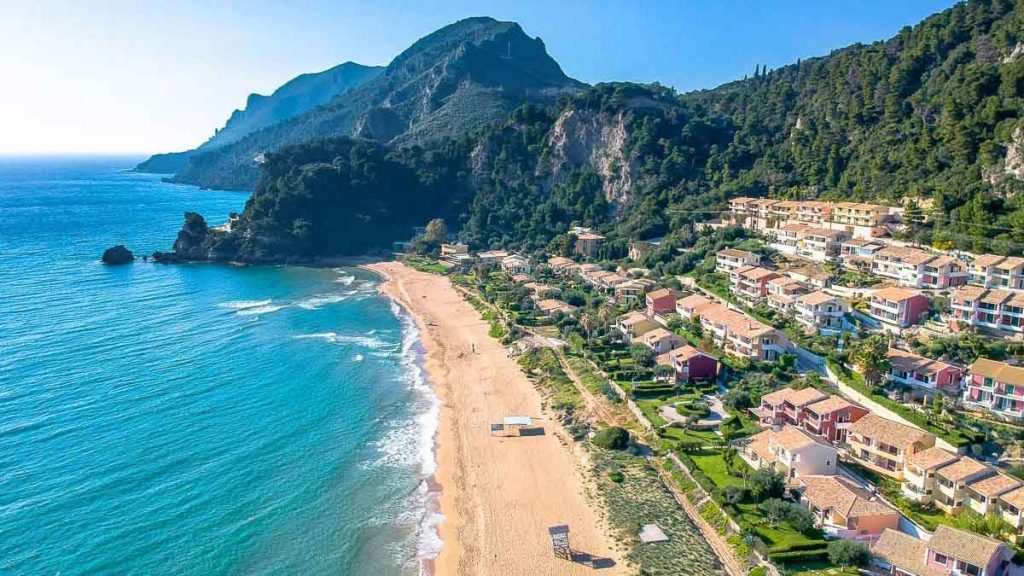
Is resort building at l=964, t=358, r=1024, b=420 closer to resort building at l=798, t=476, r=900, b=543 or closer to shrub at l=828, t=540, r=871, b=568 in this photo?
resort building at l=798, t=476, r=900, b=543

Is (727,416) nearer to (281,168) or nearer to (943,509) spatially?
(943,509)

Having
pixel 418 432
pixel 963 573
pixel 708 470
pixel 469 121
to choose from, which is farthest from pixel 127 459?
pixel 469 121

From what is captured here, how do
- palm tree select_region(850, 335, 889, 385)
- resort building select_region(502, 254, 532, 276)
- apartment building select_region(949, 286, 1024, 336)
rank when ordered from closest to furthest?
palm tree select_region(850, 335, 889, 385)
apartment building select_region(949, 286, 1024, 336)
resort building select_region(502, 254, 532, 276)

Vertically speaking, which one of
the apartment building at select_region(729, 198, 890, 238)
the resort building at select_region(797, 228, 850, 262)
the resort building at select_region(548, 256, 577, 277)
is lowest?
the resort building at select_region(548, 256, 577, 277)

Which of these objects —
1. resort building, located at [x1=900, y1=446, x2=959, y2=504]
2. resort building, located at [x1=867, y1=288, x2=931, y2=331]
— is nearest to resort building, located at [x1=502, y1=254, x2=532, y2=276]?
resort building, located at [x1=867, y1=288, x2=931, y2=331]

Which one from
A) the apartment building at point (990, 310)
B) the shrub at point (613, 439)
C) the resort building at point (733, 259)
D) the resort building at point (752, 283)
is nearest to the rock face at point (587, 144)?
the resort building at point (733, 259)
